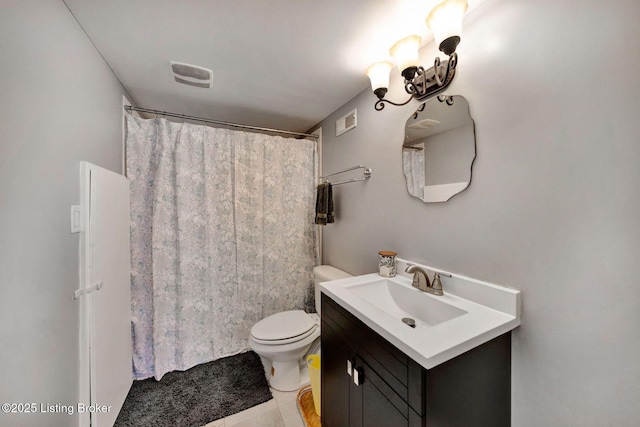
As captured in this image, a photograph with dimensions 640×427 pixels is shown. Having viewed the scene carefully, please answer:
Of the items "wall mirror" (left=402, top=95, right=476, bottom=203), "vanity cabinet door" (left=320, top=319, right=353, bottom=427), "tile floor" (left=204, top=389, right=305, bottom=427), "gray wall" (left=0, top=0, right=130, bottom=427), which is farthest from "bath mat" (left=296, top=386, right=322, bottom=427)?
"wall mirror" (left=402, top=95, right=476, bottom=203)

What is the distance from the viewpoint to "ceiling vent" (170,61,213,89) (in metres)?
1.45

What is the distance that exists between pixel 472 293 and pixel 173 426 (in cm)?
181

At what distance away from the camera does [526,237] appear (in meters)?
0.87

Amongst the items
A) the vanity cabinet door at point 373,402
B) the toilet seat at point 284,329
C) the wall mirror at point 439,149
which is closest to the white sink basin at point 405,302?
the vanity cabinet door at point 373,402

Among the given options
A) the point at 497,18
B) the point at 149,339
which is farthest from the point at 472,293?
the point at 149,339

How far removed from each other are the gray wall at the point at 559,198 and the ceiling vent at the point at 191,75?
151cm

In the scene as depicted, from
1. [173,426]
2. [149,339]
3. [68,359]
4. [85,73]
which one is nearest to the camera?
[68,359]

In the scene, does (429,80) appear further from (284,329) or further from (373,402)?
(284,329)

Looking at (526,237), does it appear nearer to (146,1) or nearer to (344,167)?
(344,167)

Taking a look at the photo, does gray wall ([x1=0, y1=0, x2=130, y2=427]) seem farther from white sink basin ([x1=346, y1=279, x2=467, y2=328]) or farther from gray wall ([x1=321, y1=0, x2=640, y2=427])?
gray wall ([x1=321, y1=0, x2=640, y2=427])

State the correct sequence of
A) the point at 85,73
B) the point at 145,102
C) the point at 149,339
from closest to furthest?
the point at 85,73
the point at 149,339
the point at 145,102

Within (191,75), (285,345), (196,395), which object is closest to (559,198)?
(285,345)

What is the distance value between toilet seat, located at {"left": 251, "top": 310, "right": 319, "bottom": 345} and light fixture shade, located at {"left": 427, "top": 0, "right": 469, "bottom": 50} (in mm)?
1804

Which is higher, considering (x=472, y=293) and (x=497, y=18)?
(x=497, y=18)
